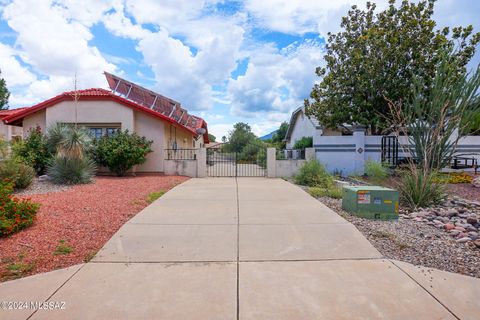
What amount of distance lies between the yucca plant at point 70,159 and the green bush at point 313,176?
28.6 feet

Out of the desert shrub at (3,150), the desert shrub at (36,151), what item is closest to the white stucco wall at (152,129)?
the desert shrub at (36,151)

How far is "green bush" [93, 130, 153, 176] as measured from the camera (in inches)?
581

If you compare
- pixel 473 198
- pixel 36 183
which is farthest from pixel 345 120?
pixel 36 183

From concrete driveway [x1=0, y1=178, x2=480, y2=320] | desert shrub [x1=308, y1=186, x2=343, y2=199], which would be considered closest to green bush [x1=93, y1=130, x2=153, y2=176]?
desert shrub [x1=308, y1=186, x2=343, y2=199]

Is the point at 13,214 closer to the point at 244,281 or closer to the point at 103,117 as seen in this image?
the point at 244,281

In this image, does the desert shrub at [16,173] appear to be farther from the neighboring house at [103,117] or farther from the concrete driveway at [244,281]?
the concrete driveway at [244,281]

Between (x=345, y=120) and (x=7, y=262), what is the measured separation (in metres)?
16.1

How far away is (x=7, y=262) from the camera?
4.57m

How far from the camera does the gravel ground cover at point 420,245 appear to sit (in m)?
4.66

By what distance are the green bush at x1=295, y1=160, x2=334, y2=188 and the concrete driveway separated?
615cm

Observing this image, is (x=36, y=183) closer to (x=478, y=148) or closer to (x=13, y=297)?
(x=13, y=297)

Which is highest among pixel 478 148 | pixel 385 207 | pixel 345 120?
pixel 345 120

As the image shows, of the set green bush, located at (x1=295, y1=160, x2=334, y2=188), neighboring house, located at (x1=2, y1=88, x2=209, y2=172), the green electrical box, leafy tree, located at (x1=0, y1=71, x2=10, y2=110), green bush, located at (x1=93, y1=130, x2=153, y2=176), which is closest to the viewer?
the green electrical box

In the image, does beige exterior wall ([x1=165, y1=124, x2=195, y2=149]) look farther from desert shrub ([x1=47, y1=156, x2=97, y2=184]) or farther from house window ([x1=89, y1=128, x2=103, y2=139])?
desert shrub ([x1=47, y1=156, x2=97, y2=184])
